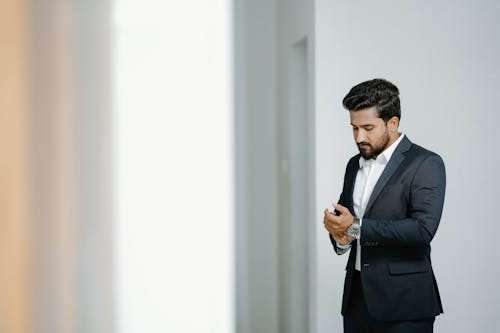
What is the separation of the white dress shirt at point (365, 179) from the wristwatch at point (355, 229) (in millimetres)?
111

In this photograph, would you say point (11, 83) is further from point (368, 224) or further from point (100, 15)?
point (368, 224)

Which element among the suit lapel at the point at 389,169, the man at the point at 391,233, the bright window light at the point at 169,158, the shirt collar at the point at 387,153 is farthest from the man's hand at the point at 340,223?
the bright window light at the point at 169,158

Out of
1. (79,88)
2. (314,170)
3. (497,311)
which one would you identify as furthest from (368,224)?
(79,88)

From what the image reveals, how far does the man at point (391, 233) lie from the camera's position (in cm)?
226

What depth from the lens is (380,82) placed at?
2.56m

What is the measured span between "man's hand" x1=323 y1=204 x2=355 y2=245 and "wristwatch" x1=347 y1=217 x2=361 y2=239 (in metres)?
0.01

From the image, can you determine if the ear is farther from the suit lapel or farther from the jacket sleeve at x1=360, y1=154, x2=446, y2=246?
the jacket sleeve at x1=360, y1=154, x2=446, y2=246

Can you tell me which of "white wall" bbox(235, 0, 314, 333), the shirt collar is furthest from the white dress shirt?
"white wall" bbox(235, 0, 314, 333)

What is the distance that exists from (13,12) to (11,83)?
269 millimetres

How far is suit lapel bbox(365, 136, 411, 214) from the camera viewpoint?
233cm

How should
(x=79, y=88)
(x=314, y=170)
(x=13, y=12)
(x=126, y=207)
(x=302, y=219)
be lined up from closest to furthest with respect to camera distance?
(x=13, y=12)
(x=79, y=88)
(x=126, y=207)
(x=314, y=170)
(x=302, y=219)

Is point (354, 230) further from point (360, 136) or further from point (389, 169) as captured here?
point (360, 136)

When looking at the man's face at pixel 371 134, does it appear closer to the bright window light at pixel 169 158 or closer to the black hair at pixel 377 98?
the black hair at pixel 377 98

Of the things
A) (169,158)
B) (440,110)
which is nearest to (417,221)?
(440,110)
